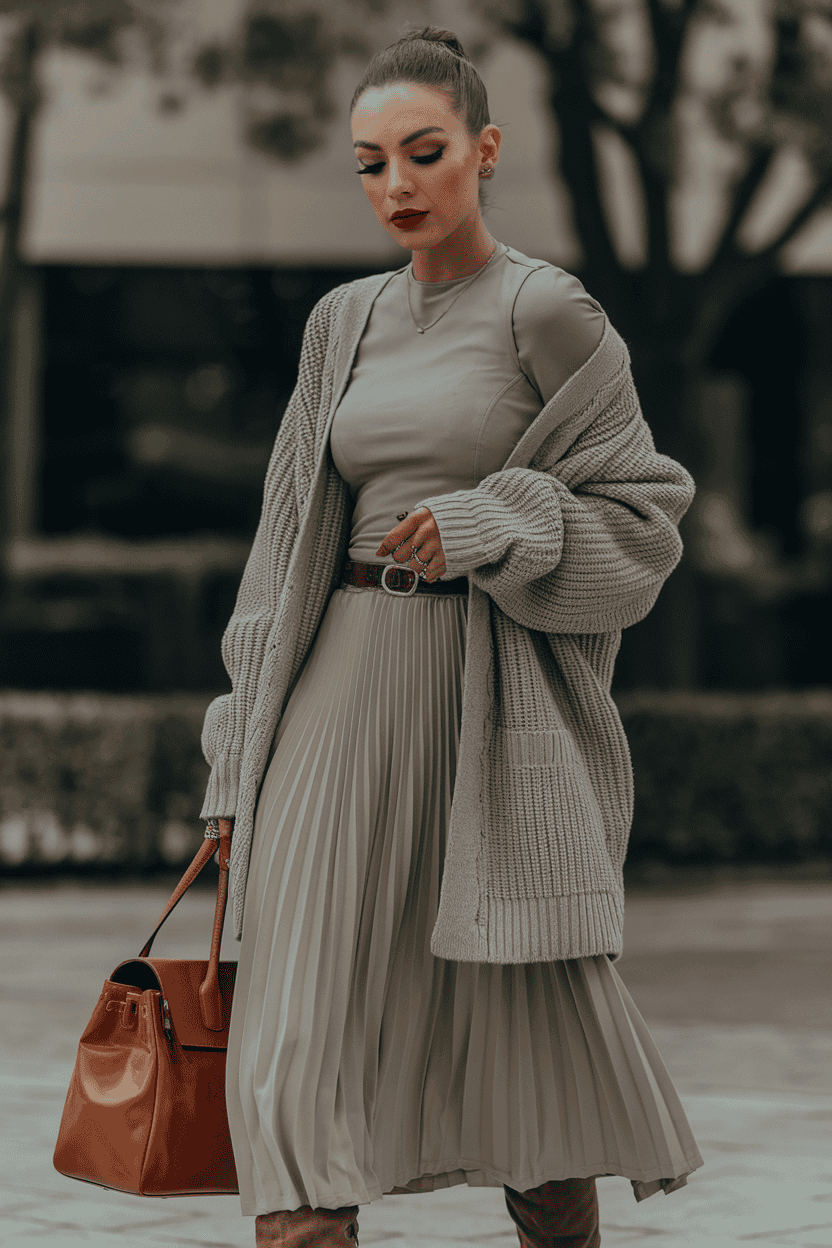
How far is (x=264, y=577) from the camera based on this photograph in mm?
3279

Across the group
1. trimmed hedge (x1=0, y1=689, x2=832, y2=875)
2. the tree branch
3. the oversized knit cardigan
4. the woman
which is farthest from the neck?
the tree branch

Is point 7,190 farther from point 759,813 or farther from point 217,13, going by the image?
point 759,813

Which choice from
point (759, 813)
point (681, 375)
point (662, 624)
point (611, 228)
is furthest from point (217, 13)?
point (759, 813)

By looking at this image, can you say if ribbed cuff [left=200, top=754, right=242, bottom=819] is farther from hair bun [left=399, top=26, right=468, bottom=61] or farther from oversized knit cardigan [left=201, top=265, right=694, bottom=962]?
hair bun [left=399, top=26, right=468, bottom=61]

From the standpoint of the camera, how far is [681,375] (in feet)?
34.8

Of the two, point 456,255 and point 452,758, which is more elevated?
point 456,255

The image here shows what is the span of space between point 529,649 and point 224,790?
1.85ft

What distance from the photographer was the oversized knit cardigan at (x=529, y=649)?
2.96 meters

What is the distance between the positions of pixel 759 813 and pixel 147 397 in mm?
8007

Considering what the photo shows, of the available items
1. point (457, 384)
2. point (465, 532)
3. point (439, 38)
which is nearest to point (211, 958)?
point (465, 532)

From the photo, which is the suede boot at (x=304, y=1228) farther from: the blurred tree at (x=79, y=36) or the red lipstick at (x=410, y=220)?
the blurred tree at (x=79, y=36)

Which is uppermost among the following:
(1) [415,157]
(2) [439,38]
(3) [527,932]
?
(2) [439,38]

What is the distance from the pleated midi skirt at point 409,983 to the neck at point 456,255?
1.76ft

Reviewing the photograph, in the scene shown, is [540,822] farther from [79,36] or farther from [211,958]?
[79,36]
